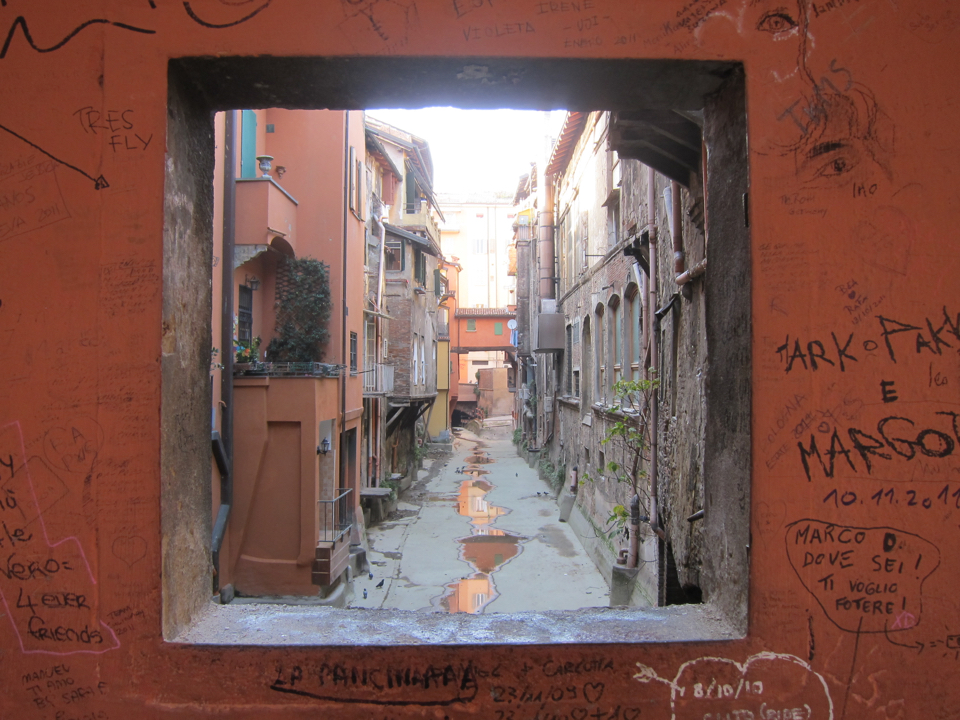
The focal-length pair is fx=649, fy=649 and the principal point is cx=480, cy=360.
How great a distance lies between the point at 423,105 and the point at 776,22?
4.82ft

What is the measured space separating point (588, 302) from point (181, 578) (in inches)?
597

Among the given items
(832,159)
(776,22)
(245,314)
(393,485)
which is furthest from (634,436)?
(393,485)

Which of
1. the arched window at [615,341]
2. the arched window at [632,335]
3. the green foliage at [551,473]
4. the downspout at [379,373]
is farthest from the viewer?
the green foliage at [551,473]

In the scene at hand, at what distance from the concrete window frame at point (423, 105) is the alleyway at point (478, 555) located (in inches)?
336

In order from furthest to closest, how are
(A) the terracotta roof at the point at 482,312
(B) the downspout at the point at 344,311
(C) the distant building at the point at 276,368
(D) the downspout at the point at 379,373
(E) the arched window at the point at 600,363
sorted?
(A) the terracotta roof at the point at 482,312, (D) the downspout at the point at 379,373, (E) the arched window at the point at 600,363, (B) the downspout at the point at 344,311, (C) the distant building at the point at 276,368

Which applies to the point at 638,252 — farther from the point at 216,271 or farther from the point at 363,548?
the point at 363,548

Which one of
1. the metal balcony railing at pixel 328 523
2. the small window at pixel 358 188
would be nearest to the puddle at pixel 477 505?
the metal balcony railing at pixel 328 523

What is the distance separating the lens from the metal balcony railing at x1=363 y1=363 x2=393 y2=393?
62.1 ft

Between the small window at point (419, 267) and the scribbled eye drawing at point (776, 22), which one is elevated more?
the small window at point (419, 267)

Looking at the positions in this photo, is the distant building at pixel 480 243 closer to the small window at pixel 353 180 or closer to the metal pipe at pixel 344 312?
the small window at pixel 353 180

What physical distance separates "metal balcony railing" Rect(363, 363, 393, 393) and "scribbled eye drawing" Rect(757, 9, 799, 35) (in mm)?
16393

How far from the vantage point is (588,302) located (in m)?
17.0

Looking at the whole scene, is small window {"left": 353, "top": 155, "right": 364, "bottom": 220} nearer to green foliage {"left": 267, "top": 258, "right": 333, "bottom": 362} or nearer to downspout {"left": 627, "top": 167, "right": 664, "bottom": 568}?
green foliage {"left": 267, "top": 258, "right": 333, "bottom": 362}

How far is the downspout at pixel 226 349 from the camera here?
1002cm
